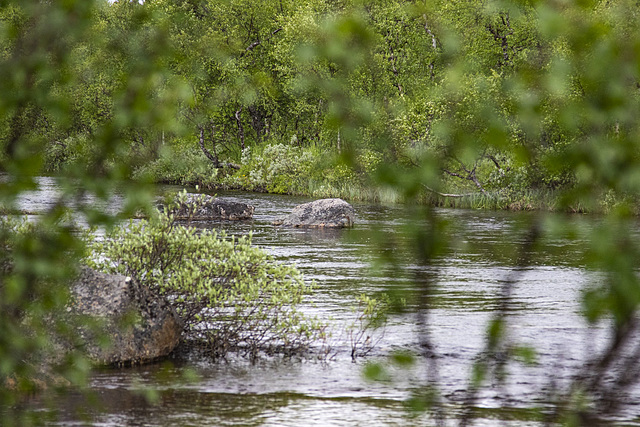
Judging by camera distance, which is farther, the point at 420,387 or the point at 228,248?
the point at 228,248

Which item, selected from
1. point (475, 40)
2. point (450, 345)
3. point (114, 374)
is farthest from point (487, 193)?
point (114, 374)

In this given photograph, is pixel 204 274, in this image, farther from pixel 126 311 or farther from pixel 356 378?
pixel 356 378

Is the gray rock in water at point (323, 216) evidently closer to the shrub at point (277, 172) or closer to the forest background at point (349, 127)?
the shrub at point (277, 172)

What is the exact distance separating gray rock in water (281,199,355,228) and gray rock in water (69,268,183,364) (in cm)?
1794

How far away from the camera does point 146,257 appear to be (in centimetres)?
997

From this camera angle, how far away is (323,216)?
27.7 metres

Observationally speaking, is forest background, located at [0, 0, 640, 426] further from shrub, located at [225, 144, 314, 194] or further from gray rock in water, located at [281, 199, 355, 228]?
shrub, located at [225, 144, 314, 194]

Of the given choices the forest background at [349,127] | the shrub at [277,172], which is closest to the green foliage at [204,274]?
the forest background at [349,127]

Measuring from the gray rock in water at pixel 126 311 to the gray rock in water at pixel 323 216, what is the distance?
1794 cm

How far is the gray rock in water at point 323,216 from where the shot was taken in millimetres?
27500

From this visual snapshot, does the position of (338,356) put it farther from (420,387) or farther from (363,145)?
(363,145)

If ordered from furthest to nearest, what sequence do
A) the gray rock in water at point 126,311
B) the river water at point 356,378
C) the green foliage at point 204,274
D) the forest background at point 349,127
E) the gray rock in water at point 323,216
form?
the gray rock in water at point 323,216, the green foliage at point 204,274, the gray rock in water at point 126,311, the river water at point 356,378, the forest background at point 349,127

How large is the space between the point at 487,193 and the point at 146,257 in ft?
88.1

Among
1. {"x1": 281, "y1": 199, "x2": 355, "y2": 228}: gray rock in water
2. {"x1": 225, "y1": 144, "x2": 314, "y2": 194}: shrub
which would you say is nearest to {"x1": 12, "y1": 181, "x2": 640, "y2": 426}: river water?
{"x1": 281, "y1": 199, "x2": 355, "y2": 228}: gray rock in water
